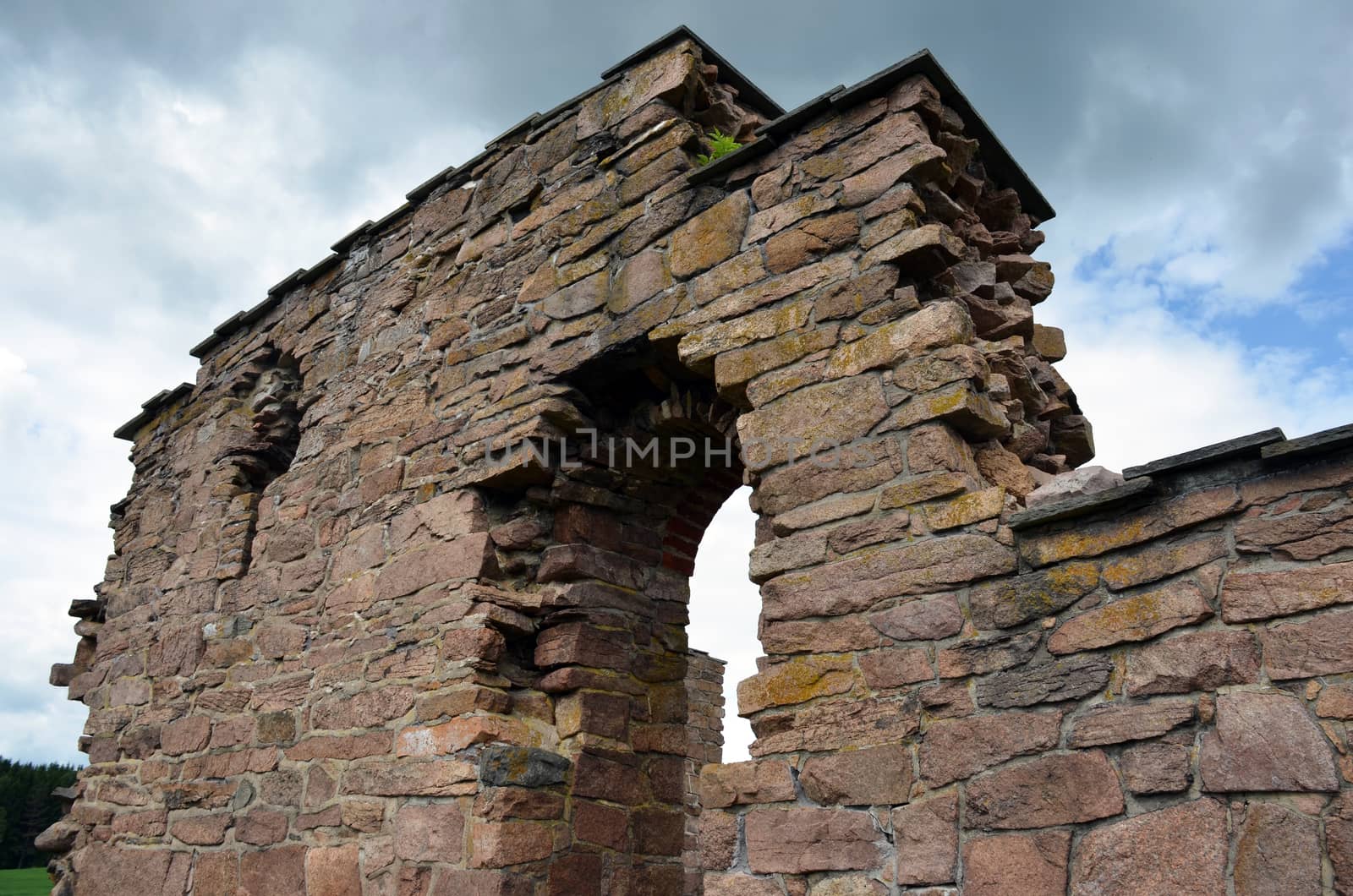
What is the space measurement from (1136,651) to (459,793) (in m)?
2.60

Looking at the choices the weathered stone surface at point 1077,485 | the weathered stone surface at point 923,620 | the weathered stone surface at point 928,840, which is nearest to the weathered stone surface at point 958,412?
the weathered stone surface at point 1077,485

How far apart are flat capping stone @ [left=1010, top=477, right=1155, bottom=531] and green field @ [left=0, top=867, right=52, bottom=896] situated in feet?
37.5

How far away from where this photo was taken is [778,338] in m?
3.85

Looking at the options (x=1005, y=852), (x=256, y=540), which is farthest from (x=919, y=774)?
(x=256, y=540)

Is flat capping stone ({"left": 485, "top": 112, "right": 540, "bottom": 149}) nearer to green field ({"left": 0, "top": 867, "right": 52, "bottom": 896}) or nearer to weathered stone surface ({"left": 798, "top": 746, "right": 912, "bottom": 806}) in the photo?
weathered stone surface ({"left": 798, "top": 746, "right": 912, "bottom": 806})

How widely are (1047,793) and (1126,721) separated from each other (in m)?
0.29

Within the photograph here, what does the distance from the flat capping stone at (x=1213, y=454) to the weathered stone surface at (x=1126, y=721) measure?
0.63 m

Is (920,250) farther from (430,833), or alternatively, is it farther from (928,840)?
(430,833)

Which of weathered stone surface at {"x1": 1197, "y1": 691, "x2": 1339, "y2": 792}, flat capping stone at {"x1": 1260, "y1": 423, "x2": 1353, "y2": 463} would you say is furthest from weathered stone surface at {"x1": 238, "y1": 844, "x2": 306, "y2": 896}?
flat capping stone at {"x1": 1260, "y1": 423, "x2": 1353, "y2": 463}

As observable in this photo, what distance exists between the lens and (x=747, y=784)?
3.31m

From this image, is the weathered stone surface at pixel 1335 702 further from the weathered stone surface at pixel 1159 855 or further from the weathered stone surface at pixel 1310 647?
the weathered stone surface at pixel 1159 855

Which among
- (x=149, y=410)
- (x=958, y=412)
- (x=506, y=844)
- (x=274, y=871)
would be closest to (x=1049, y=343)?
(x=958, y=412)

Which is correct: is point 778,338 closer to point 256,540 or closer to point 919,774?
point 919,774

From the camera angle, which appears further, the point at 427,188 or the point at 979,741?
the point at 427,188
